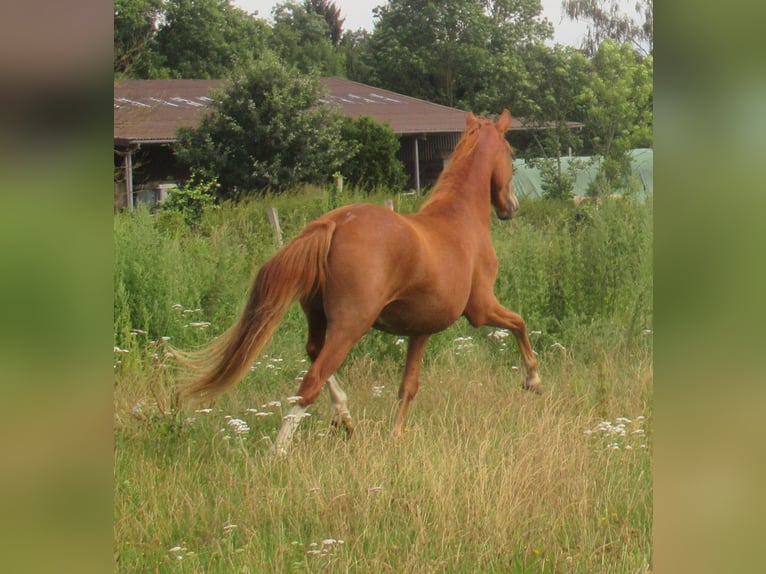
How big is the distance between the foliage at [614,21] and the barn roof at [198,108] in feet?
1.55

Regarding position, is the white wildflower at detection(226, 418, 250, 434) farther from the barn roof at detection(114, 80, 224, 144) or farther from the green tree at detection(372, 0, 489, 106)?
the green tree at detection(372, 0, 489, 106)

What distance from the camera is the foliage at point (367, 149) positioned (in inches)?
133

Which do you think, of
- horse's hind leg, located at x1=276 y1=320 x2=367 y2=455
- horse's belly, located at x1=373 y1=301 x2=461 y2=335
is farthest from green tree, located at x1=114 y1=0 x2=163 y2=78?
horse's belly, located at x1=373 y1=301 x2=461 y2=335

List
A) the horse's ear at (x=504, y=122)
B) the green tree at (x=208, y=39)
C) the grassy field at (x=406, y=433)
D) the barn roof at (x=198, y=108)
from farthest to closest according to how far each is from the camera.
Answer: the horse's ear at (x=504, y=122), the green tree at (x=208, y=39), the barn roof at (x=198, y=108), the grassy field at (x=406, y=433)

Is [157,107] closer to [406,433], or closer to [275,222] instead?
[275,222]

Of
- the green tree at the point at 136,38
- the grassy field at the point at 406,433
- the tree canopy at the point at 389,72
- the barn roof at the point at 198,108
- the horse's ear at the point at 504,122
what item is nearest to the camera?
the green tree at the point at 136,38

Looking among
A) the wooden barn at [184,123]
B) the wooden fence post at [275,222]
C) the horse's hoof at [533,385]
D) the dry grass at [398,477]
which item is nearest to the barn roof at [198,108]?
the wooden barn at [184,123]

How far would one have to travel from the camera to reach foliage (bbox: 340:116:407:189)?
3375mm

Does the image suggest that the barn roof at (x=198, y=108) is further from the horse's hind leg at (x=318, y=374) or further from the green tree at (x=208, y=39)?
the horse's hind leg at (x=318, y=374)

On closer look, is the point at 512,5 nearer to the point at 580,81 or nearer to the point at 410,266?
the point at 580,81

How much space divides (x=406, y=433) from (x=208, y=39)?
A: 1671mm

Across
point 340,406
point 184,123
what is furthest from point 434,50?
point 340,406
